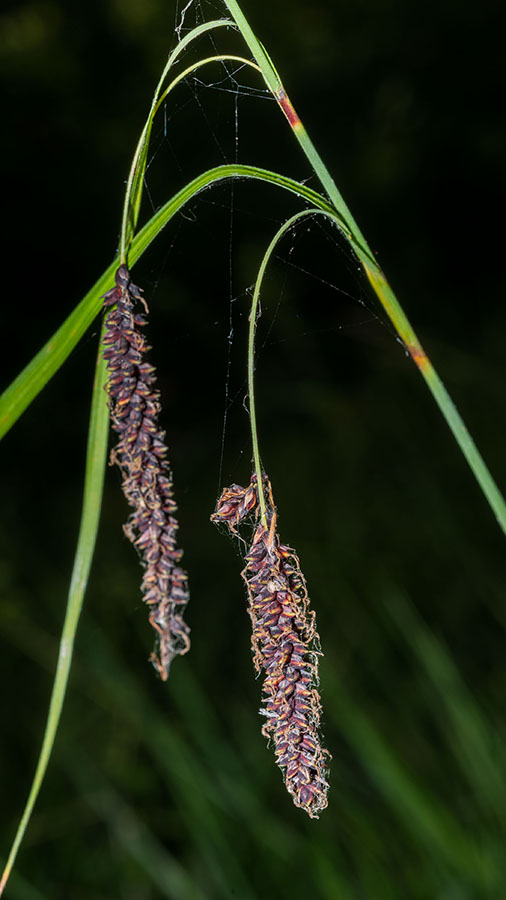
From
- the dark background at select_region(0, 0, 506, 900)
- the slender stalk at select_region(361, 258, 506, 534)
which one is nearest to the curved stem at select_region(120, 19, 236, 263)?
the slender stalk at select_region(361, 258, 506, 534)

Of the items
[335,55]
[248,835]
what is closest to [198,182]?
[248,835]

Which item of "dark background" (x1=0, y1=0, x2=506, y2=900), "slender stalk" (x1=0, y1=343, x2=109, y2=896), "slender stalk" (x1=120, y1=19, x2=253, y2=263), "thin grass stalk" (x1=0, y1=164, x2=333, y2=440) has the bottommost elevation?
"dark background" (x1=0, y1=0, x2=506, y2=900)

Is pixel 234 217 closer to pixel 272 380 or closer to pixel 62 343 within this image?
pixel 272 380

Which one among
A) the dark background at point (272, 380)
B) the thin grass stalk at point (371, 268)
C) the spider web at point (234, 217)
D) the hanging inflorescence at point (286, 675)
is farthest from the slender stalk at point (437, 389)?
the spider web at point (234, 217)

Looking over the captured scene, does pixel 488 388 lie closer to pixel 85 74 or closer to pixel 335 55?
pixel 335 55

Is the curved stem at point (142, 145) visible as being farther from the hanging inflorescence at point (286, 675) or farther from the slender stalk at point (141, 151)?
the hanging inflorescence at point (286, 675)

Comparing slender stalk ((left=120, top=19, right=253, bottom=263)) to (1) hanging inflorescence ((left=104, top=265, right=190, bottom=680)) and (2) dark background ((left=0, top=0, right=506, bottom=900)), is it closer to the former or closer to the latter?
(1) hanging inflorescence ((left=104, top=265, right=190, bottom=680))

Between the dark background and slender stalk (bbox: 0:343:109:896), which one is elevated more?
slender stalk (bbox: 0:343:109:896)

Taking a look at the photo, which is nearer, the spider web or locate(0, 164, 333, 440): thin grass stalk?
locate(0, 164, 333, 440): thin grass stalk
